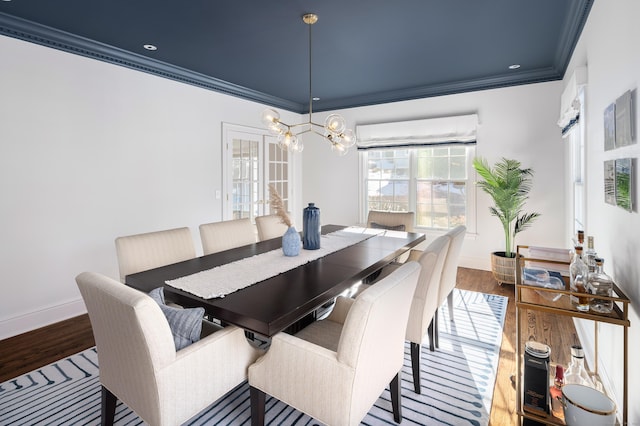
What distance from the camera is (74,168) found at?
3215mm

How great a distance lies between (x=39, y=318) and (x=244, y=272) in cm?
234

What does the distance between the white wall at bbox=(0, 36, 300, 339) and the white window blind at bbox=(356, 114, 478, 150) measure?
2.67 m

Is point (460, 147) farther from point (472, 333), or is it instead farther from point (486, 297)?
point (472, 333)

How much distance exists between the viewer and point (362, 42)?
3.23m

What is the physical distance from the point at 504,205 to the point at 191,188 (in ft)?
12.6

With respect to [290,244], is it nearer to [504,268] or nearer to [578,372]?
[578,372]

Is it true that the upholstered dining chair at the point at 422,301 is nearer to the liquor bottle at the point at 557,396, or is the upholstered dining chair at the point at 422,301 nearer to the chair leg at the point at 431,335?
the chair leg at the point at 431,335

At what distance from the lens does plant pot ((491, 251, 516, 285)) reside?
393 cm

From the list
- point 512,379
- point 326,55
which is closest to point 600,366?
point 512,379

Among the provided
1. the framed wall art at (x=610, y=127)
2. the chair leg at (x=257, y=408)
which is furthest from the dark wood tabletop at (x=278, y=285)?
the framed wall art at (x=610, y=127)

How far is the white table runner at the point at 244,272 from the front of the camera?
1.76m

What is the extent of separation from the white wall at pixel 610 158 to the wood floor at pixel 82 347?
0.32m

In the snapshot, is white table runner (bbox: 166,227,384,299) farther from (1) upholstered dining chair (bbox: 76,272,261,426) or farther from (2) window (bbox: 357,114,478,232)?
(2) window (bbox: 357,114,478,232)

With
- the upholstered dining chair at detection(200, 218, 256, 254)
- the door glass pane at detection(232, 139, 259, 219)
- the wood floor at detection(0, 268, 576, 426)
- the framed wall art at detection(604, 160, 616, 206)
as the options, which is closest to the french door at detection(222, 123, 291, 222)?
the door glass pane at detection(232, 139, 259, 219)
